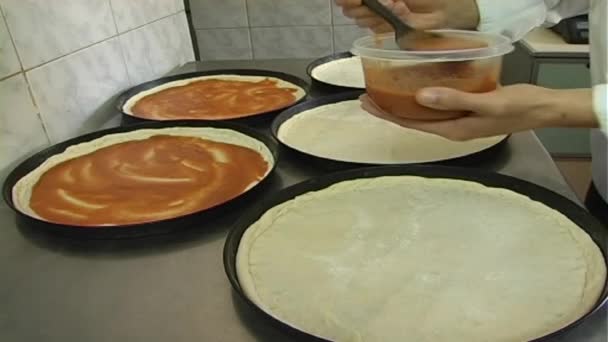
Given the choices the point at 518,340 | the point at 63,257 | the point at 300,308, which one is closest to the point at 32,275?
the point at 63,257

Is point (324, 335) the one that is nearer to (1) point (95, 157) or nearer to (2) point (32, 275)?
(2) point (32, 275)

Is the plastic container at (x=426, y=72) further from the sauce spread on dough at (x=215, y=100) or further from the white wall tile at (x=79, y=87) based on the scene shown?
the white wall tile at (x=79, y=87)

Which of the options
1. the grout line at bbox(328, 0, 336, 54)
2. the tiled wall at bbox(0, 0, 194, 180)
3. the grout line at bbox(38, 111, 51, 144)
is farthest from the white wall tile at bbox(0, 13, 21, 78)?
the grout line at bbox(328, 0, 336, 54)

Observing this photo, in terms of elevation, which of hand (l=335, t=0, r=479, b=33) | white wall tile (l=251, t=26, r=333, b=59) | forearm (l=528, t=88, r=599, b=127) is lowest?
white wall tile (l=251, t=26, r=333, b=59)

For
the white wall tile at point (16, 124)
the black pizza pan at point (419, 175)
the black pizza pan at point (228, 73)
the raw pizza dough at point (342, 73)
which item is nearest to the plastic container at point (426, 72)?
the black pizza pan at point (419, 175)

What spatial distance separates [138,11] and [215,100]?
41 centimetres

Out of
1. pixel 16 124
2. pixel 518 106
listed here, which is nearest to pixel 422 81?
pixel 518 106

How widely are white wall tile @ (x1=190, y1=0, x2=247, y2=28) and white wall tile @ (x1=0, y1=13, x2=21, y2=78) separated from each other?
1269 mm

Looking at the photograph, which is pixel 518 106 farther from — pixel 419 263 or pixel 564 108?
pixel 419 263

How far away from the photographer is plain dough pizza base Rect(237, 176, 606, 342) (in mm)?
605

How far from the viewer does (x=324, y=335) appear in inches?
23.3

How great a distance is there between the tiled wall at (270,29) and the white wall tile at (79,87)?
90 cm

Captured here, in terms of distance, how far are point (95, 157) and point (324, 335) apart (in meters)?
0.66

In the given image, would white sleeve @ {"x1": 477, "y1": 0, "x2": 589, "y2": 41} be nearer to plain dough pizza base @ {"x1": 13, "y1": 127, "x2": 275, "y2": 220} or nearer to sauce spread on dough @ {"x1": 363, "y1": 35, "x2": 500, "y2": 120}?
sauce spread on dough @ {"x1": 363, "y1": 35, "x2": 500, "y2": 120}
